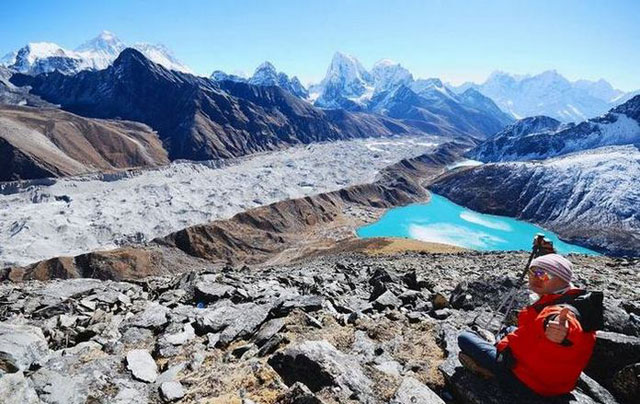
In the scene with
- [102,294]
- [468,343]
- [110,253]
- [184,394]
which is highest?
[468,343]

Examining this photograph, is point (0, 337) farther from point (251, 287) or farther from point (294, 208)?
point (294, 208)

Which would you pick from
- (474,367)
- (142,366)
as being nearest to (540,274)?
(474,367)

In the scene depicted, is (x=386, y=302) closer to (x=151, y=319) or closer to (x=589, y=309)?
(x=151, y=319)

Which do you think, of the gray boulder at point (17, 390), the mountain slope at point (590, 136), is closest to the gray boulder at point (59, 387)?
the gray boulder at point (17, 390)

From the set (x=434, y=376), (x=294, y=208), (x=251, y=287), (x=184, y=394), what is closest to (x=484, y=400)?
(x=434, y=376)

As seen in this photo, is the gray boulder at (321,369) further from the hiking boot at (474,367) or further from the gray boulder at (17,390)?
the gray boulder at (17,390)

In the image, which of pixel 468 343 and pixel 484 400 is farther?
pixel 468 343

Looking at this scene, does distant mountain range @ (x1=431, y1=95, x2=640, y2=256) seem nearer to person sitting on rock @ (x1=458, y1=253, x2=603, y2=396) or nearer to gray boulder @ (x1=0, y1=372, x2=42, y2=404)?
person sitting on rock @ (x1=458, y1=253, x2=603, y2=396)

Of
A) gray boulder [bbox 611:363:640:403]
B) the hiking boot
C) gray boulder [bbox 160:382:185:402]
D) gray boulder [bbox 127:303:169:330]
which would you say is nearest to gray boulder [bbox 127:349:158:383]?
gray boulder [bbox 160:382:185:402]
